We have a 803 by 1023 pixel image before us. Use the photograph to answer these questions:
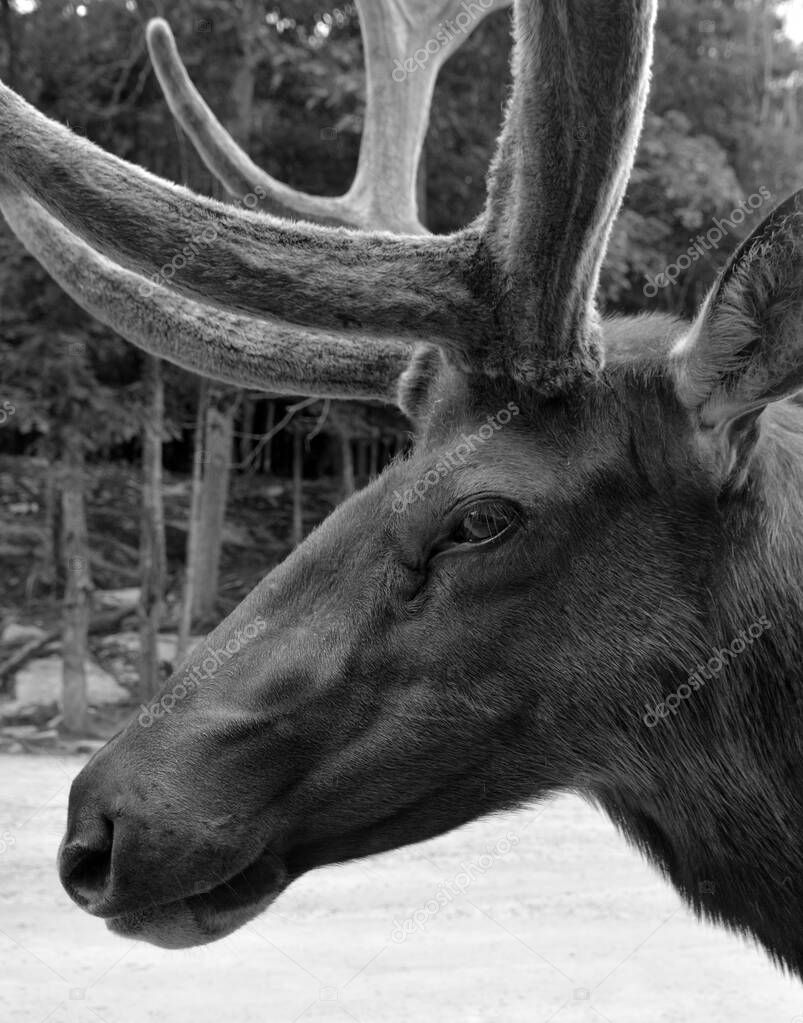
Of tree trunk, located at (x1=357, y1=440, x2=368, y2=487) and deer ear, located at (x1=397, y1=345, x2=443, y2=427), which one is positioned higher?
deer ear, located at (x1=397, y1=345, x2=443, y2=427)

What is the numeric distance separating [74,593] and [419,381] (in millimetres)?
7210

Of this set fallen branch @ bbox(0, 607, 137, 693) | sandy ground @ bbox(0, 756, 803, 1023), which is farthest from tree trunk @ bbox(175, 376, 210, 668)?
sandy ground @ bbox(0, 756, 803, 1023)

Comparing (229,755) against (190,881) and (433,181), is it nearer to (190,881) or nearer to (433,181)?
(190,881)

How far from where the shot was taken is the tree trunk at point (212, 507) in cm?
1157

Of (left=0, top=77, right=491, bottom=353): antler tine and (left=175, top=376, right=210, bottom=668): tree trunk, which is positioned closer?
(left=0, top=77, right=491, bottom=353): antler tine

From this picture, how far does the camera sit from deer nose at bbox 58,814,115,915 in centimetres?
169

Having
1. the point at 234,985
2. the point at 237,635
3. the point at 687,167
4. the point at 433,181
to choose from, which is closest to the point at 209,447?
the point at 433,181
